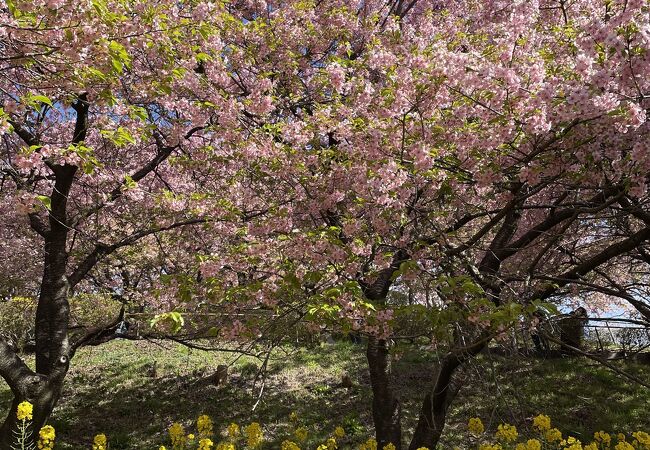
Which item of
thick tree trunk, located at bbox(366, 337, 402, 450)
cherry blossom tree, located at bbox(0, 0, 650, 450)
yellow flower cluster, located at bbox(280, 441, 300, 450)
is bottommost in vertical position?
yellow flower cluster, located at bbox(280, 441, 300, 450)

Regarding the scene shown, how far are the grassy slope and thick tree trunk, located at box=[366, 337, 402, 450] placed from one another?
1.57 meters

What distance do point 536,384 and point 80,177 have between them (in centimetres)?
1051

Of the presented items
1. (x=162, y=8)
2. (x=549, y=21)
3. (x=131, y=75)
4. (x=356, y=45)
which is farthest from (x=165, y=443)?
(x=549, y=21)

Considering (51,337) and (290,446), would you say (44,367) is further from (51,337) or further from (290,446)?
(290,446)

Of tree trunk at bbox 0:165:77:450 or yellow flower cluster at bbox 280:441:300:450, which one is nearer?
yellow flower cluster at bbox 280:441:300:450

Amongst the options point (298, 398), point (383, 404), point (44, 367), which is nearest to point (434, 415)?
point (383, 404)

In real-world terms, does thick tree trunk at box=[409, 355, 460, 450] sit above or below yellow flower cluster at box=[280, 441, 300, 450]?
above

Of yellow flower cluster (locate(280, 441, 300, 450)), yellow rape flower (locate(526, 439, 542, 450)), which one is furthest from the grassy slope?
yellow rape flower (locate(526, 439, 542, 450))

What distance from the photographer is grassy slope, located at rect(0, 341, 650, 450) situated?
29.8 feet

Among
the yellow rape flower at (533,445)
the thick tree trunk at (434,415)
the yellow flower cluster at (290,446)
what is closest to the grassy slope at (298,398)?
the thick tree trunk at (434,415)

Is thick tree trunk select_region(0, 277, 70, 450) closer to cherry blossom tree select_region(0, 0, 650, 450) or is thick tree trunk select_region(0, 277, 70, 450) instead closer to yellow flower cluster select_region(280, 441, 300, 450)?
cherry blossom tree select_region(0, 0, 650, 450)

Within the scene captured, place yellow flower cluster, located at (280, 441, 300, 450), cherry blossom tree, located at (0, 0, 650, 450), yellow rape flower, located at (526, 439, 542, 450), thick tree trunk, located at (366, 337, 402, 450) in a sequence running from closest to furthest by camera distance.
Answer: cherry blossom tree, located at (0, 0, 650, 450) → yellow rape flower, located at (526, 439, 542, 450) → yellow flower cluster, located at (280, 441, 300, 450) → thick tree trunk, located at (366, 337, 402, 450)

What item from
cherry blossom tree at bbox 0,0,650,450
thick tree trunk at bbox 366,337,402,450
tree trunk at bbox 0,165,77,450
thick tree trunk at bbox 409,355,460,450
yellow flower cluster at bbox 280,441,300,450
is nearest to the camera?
cherry blossom tree at bbox 0,0,650,450

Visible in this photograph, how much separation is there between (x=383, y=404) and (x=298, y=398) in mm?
4289
